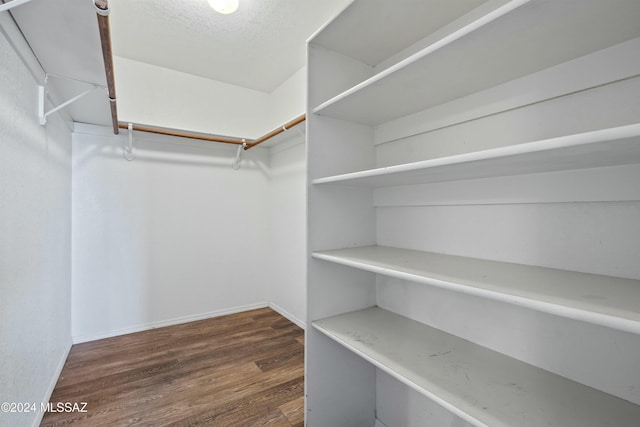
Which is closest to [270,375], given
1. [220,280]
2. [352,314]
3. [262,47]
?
[352,314]

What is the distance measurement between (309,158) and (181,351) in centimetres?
190

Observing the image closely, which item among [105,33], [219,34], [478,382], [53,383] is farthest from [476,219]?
[53,383]

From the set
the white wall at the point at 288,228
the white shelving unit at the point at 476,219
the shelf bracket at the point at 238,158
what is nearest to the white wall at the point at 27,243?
the white shelving unit at the point at 476,219

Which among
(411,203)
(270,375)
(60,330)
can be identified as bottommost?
(270,375)

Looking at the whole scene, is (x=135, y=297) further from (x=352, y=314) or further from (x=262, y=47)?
(x=262, y=47)

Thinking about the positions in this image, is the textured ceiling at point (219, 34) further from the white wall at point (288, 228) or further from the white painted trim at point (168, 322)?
the white painted trim at point (168, 322)

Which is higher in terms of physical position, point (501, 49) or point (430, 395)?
point (501, 49)

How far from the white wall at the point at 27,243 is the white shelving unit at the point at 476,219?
46.8 inches

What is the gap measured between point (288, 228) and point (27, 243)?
1.84 metres

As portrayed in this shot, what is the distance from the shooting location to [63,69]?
1.36 meters

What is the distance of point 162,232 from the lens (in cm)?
261

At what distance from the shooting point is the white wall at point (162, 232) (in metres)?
2.32

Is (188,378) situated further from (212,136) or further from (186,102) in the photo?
(186,102)

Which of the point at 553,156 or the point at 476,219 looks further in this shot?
the point at 476,219
